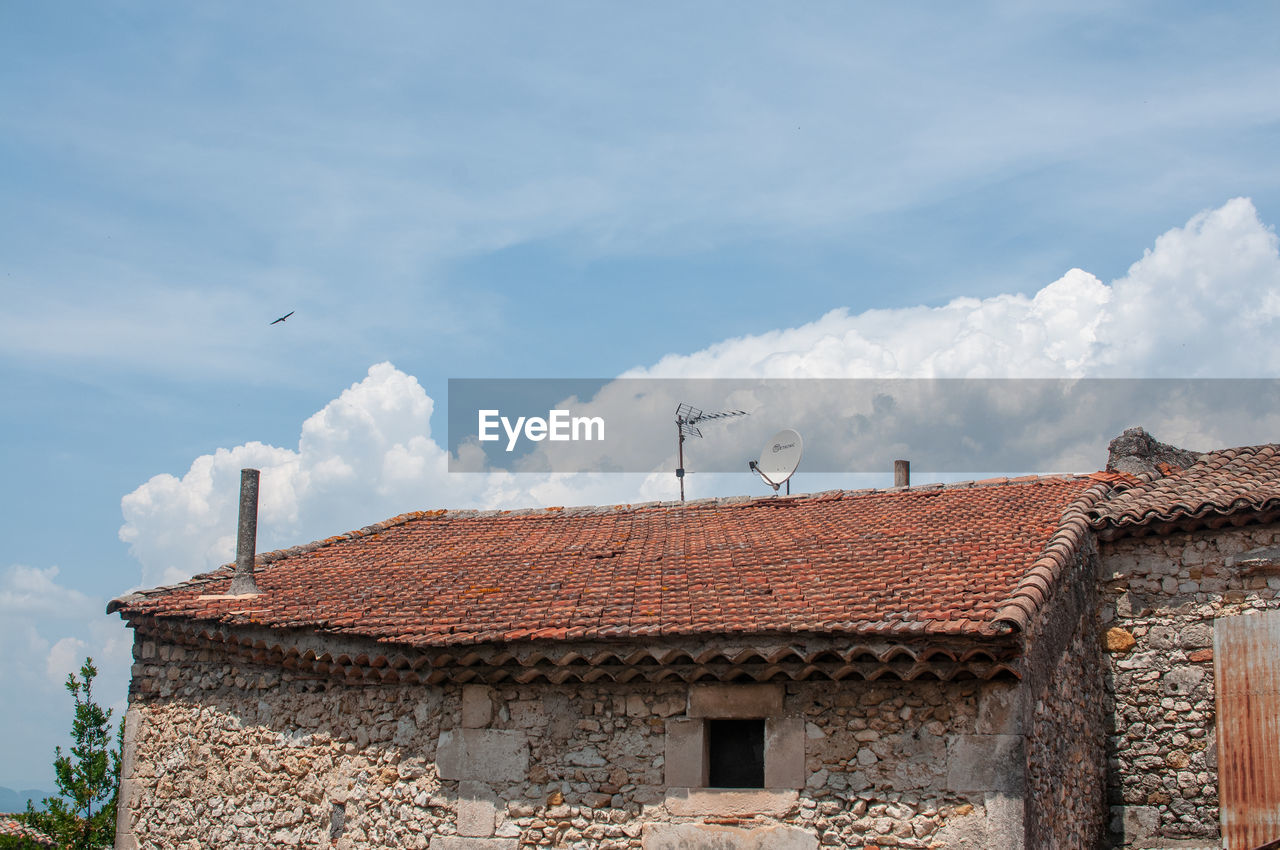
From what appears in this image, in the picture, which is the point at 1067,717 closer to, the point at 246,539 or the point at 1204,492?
the point at 1204,492

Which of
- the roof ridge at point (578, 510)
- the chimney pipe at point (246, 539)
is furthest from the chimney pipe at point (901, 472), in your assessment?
the chimney pipe at point (246, 539)

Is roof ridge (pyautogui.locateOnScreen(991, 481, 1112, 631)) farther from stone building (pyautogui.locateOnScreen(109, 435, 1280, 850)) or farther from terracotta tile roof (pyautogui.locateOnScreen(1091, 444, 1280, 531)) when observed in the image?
terracotta tile roof (pyautogui.locateOnScreen(1091, 444, 1280, 531))

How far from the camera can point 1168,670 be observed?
34.8ft

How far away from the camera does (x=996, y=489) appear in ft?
42.3

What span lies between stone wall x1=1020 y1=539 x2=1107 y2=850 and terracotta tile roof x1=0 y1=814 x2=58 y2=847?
11615 mm

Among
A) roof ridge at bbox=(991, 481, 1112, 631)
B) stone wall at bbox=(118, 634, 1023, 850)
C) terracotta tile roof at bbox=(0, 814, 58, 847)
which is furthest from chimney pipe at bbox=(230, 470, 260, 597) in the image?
roof ridge at bbox=(991, 481, 1112, 631)

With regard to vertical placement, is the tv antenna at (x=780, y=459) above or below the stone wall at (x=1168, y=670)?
above

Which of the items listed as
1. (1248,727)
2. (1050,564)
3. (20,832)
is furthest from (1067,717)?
(20,832)

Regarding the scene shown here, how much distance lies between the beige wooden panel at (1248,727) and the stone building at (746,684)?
0.17ft

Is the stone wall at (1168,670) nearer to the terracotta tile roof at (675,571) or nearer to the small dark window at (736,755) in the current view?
the terracotta tile roof at (675,571)

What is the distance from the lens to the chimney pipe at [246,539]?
12.0m

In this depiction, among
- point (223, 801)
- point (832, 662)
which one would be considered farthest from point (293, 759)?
point (832, 662)

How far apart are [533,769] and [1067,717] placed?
14.6 ft

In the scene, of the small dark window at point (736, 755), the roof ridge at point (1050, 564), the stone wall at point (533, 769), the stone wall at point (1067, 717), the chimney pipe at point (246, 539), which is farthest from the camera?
the chimney pipe at point (246, 539)
